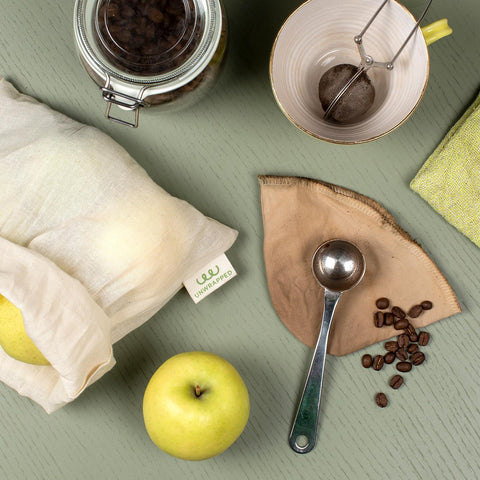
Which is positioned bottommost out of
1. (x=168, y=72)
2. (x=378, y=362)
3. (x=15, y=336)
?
(x=15, y=336)

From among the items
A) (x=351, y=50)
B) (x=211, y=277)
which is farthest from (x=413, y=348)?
(x=351, y=50)

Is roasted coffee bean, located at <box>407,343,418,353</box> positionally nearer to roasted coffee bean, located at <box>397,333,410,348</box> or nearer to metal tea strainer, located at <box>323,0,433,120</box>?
roasted coffee bean, located at <box>397,333,410,348</box>

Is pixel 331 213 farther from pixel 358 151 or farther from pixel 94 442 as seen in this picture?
pixel 94 442

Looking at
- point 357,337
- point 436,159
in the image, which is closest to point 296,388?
point 357,337

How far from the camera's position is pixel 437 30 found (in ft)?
1.69

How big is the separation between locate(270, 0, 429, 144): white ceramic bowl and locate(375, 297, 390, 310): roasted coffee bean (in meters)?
0.20

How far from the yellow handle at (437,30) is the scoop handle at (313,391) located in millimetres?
299

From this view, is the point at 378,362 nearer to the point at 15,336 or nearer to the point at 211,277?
the point at 211,277

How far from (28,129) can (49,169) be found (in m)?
0.06

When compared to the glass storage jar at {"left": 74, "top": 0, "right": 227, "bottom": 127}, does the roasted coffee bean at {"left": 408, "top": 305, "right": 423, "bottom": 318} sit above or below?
below

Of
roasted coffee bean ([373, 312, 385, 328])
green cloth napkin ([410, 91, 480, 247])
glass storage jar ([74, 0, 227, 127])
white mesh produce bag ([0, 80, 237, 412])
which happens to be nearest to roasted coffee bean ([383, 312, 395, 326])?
roasted coffee bean ([373, 312, 385, 328])

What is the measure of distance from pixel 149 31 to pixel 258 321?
0.36 metres

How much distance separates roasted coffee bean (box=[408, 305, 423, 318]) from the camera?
24.7 inches

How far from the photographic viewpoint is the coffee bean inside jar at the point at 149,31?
1.71 feet
